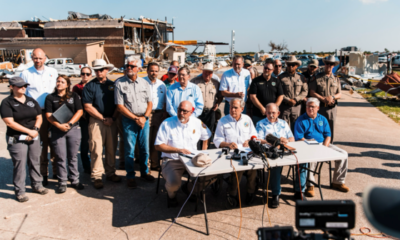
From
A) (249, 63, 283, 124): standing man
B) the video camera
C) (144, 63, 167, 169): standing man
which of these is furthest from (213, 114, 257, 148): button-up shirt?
the video camera

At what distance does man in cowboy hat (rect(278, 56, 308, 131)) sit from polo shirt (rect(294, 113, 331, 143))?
37.8 inches

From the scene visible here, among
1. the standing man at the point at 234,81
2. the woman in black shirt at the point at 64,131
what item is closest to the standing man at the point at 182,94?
the standing man at the point at 234,81

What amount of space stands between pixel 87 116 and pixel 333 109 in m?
4.62

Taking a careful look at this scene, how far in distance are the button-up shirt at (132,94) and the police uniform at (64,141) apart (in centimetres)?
67

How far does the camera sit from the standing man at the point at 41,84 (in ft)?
14.5

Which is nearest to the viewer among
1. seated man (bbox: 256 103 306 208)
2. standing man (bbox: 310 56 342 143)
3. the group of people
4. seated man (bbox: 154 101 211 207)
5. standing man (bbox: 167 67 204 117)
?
seated man (bbox: 154 101 211 207)

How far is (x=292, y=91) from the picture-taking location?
18.2 ft

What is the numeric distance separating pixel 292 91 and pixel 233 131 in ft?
6.44

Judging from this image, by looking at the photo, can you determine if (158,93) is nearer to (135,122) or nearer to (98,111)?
(135,122)

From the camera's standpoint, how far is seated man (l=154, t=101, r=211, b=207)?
3814mm

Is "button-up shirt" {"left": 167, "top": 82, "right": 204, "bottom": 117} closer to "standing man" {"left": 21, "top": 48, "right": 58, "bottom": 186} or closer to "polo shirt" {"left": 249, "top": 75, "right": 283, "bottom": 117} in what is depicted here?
"polo shirt" {"left": 249, "top": 75, "right": 283, "bottom": 117}

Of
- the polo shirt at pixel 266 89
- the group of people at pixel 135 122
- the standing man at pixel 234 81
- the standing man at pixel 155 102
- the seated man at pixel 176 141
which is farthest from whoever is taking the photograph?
the standing man at pixel 234 81

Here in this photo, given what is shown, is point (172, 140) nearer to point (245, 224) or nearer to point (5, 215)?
point (245, 224)

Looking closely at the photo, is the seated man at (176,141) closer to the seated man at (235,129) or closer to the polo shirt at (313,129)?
the seated man at (235,129)
